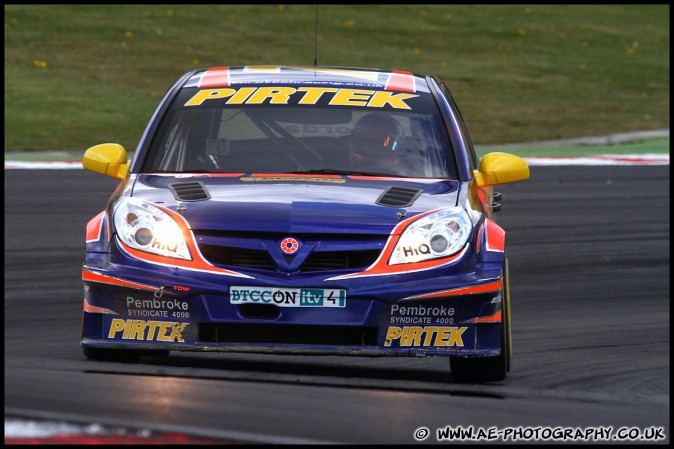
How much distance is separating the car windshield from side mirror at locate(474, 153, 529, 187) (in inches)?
5.9

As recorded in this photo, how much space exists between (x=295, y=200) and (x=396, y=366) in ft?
3.75

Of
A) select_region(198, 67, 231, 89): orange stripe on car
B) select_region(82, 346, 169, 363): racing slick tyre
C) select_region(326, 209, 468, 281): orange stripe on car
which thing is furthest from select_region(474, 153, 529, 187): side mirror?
select_region(82, 346, 169, 363): racing slick tyre

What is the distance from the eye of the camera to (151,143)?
7.10 metres

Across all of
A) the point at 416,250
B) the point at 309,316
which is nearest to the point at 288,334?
the point at 309,316

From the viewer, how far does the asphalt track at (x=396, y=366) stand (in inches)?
195

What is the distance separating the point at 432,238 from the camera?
6.11 meters

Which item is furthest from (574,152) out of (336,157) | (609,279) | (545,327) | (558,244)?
(336,157)

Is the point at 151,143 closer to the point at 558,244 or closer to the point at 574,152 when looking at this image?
the point at 558,244

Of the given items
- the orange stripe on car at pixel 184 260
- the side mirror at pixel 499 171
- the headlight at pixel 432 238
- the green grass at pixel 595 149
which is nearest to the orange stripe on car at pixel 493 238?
the headlight at pixel 432 238

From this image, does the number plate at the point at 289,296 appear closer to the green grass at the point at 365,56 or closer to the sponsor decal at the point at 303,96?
the sponsor decal at the point at 303,96

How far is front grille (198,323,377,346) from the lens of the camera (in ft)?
19.6

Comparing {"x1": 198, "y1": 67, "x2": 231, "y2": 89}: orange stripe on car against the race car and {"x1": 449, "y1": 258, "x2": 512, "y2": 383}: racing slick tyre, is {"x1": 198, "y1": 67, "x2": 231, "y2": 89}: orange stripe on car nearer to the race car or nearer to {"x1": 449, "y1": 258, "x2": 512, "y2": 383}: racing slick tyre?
the race car

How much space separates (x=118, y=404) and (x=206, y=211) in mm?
1278

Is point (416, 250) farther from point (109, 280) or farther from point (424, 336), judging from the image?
point (109, 280)
